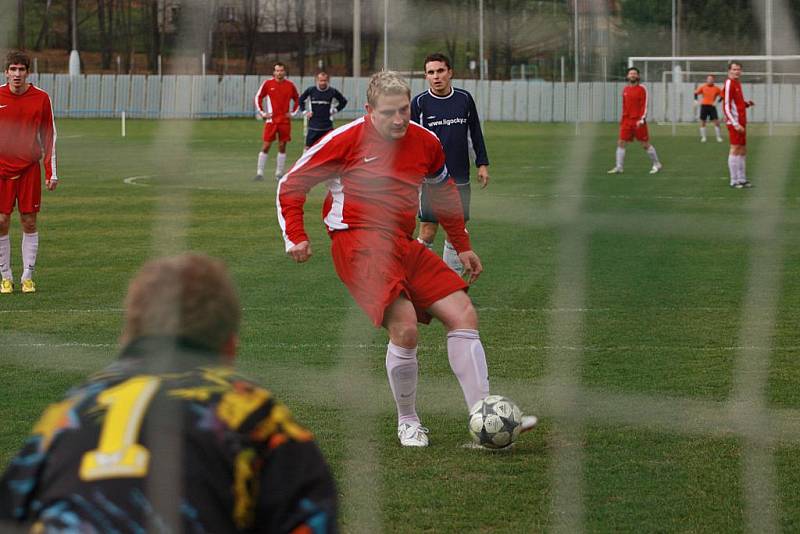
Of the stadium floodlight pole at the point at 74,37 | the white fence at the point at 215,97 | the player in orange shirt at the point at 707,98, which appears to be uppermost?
the player in orange shirt at the point at 707,98

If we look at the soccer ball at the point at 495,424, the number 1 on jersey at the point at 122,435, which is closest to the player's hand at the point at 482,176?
the soccer ball at the point at 495,424

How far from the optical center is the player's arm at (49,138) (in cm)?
673

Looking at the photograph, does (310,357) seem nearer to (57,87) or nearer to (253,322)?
(253,322)

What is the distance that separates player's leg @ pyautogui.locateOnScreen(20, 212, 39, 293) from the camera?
28.3 ft

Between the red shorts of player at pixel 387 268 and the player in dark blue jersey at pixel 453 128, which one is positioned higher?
the player in dark blue jersey at pixel 453 128

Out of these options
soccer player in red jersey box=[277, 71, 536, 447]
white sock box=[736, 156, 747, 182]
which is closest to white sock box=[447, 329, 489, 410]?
soccer player in red jersey box=[277, 71, 536, 447]

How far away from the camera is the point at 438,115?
320 inches

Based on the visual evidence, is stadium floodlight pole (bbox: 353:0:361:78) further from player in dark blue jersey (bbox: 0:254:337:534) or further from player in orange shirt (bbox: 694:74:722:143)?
player in orange shirt (bbox: 694:74:722:143)

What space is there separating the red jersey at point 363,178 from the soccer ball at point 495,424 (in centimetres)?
73

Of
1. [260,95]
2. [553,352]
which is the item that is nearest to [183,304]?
[553,352]

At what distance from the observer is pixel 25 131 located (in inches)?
285

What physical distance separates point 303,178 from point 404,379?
860 mm

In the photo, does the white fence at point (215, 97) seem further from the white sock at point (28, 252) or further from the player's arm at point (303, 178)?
the white sock at point (28, 252)

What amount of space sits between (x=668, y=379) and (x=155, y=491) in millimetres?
4217
